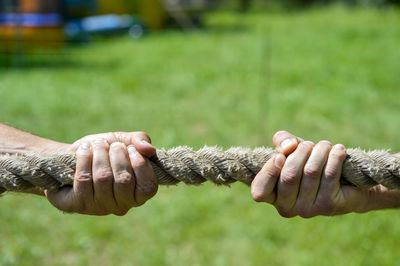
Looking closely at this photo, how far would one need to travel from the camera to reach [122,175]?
1.43m

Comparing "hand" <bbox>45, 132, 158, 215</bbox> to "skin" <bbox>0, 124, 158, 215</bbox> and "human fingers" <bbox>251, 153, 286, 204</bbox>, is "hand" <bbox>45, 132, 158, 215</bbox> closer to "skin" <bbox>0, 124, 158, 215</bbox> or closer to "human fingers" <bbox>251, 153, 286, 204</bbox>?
"skin" <bbox>0, 124, 158, 215</bbox>

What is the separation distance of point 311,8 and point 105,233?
23.1 m

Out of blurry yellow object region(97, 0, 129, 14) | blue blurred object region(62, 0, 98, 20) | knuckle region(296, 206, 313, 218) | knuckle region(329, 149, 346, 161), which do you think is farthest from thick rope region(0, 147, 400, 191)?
blurry yellow object region(97, 0, 129, 14)

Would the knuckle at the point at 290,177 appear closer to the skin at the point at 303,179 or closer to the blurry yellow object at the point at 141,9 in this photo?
the skin at the point at 303,179

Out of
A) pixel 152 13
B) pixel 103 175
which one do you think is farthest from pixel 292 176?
pixel 152 13

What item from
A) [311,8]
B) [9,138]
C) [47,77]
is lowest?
[311,8]

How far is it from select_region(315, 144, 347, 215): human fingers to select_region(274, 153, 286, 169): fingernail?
0.11 metres

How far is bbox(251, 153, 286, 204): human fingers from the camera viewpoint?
57.1 inches

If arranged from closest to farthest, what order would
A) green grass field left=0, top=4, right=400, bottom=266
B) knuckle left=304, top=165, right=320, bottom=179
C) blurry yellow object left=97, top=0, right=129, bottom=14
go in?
knuckle left=304, top=165, right=320, bottom=179
green grass field left=0, top=4, right=400, bottom=266
blurry yellow object left=97, top=0, right=129, bottom=14

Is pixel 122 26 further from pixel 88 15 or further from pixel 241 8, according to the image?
pixel 241 8

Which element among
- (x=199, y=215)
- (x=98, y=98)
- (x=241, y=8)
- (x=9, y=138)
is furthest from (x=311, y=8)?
(x=9, y=138)

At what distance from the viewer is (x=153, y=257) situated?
12.8ft

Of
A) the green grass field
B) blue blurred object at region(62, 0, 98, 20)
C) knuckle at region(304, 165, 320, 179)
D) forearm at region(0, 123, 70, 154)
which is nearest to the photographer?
knuckle at region(304, 165, 320, 179)

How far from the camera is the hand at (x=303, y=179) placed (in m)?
1.43
